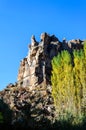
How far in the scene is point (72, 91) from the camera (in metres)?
41.6

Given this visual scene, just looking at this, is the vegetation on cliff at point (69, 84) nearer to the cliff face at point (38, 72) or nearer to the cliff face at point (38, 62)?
the cliff face at point (38, 72)

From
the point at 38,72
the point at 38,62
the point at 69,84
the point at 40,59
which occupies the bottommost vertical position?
the point at 69,84

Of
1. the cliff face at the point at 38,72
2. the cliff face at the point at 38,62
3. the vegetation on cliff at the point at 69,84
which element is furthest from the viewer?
the cliff face at the point at 38,62

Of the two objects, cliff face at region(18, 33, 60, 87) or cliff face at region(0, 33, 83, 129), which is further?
cliff face at region(18, 33, 60, 87)

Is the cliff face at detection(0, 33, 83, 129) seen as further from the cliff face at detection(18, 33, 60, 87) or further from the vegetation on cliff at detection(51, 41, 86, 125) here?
the vegetation on cliff at detection(51, 41, 86, 125)

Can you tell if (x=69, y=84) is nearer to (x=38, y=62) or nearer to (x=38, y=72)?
(x=38, y=72)

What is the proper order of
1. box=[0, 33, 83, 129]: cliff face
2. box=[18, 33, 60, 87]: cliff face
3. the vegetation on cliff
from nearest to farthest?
the vegetation on cliff < box=[0, 33, 83, 129]: cliff face < box=[18, 33, 60, 87]: cliff face

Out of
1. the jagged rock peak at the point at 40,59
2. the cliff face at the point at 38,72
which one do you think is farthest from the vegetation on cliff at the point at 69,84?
the jagged rock peak at the point at 40,59

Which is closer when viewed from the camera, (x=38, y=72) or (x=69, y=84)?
(x=69, y=84)

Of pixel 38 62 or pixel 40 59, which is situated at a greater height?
pixel 40 59

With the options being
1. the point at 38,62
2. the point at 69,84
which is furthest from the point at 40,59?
the point at 69,84

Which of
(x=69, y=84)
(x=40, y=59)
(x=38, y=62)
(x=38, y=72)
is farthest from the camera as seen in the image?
(x=40, y=59)

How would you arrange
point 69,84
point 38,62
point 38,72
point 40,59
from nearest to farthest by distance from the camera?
point 69,84, point 38,72, point 38,62, point 40,59

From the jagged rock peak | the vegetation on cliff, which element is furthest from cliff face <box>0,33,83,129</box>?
the vegetation on cliff
